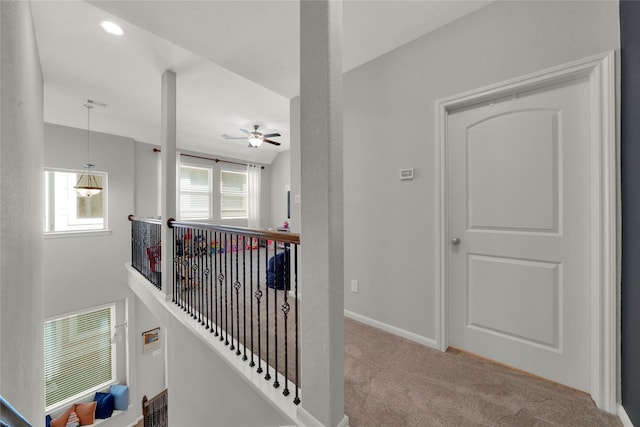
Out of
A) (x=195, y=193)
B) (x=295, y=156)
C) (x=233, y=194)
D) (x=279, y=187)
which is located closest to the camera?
(x=295, y=156)

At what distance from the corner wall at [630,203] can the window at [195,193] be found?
686 cm

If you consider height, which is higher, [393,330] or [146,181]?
[146,181]

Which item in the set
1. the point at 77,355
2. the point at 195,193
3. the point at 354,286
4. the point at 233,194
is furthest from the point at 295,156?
the point at 77,355

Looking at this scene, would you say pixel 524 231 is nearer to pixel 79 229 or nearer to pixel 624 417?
pixel 624 417

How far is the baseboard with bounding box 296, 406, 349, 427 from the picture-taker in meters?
1.31

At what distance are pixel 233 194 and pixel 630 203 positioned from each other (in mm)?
7203

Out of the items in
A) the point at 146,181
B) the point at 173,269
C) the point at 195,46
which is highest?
the point at 195,46

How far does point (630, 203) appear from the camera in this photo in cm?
133

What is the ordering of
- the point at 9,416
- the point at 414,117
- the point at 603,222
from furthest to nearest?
the point at 414,117, the point at 603,222, the point at 9,416

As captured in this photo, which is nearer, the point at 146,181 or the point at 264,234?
the point at 264,234

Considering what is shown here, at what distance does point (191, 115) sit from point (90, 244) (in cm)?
321

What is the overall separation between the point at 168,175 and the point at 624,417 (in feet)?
13.6

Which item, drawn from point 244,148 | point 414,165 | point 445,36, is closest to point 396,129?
point 414,165

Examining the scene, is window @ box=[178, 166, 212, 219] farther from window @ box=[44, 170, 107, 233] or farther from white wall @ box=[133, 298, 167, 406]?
white wall @ box=[133, 298, 167, 406]
